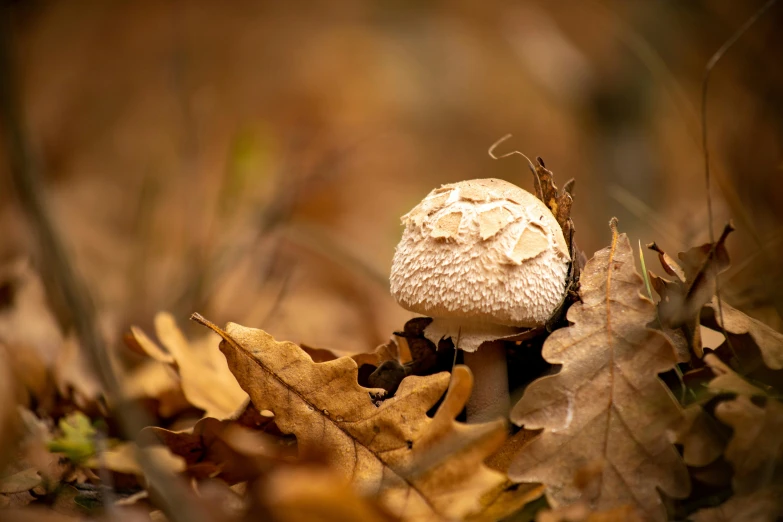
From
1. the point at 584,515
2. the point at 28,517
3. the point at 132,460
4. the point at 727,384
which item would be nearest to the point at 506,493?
the point at 584,515

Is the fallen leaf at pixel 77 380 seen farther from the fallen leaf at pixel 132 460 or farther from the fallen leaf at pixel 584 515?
the fallen leaf at pixel 584 515

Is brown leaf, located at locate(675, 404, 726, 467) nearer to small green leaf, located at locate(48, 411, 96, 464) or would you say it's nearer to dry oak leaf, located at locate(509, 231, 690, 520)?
dry oak leaf, located at locate(509, 231, 690, 520)

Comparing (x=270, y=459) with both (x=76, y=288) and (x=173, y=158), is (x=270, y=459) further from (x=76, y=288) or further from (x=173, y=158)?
(x=173, y=158)

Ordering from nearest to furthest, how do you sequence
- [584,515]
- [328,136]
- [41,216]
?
[41,216] < [584,515] < [328,136]

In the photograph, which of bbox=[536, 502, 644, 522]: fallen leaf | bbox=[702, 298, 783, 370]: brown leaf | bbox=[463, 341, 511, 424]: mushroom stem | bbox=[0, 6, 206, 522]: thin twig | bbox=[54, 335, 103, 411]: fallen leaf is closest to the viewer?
bbox=[0, 6, 206, 522]: thin twig

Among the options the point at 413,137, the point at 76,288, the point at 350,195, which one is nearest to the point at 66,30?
the point at 350,195

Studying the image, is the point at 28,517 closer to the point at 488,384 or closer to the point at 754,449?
the point at 488,384

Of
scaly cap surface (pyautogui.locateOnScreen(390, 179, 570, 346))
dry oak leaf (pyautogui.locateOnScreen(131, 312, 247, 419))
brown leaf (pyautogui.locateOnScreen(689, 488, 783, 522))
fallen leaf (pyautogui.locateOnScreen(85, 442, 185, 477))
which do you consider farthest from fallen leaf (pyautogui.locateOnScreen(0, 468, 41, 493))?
brown leaf (pyautogui.locateOnScreen(689, 488, 783, 522))
